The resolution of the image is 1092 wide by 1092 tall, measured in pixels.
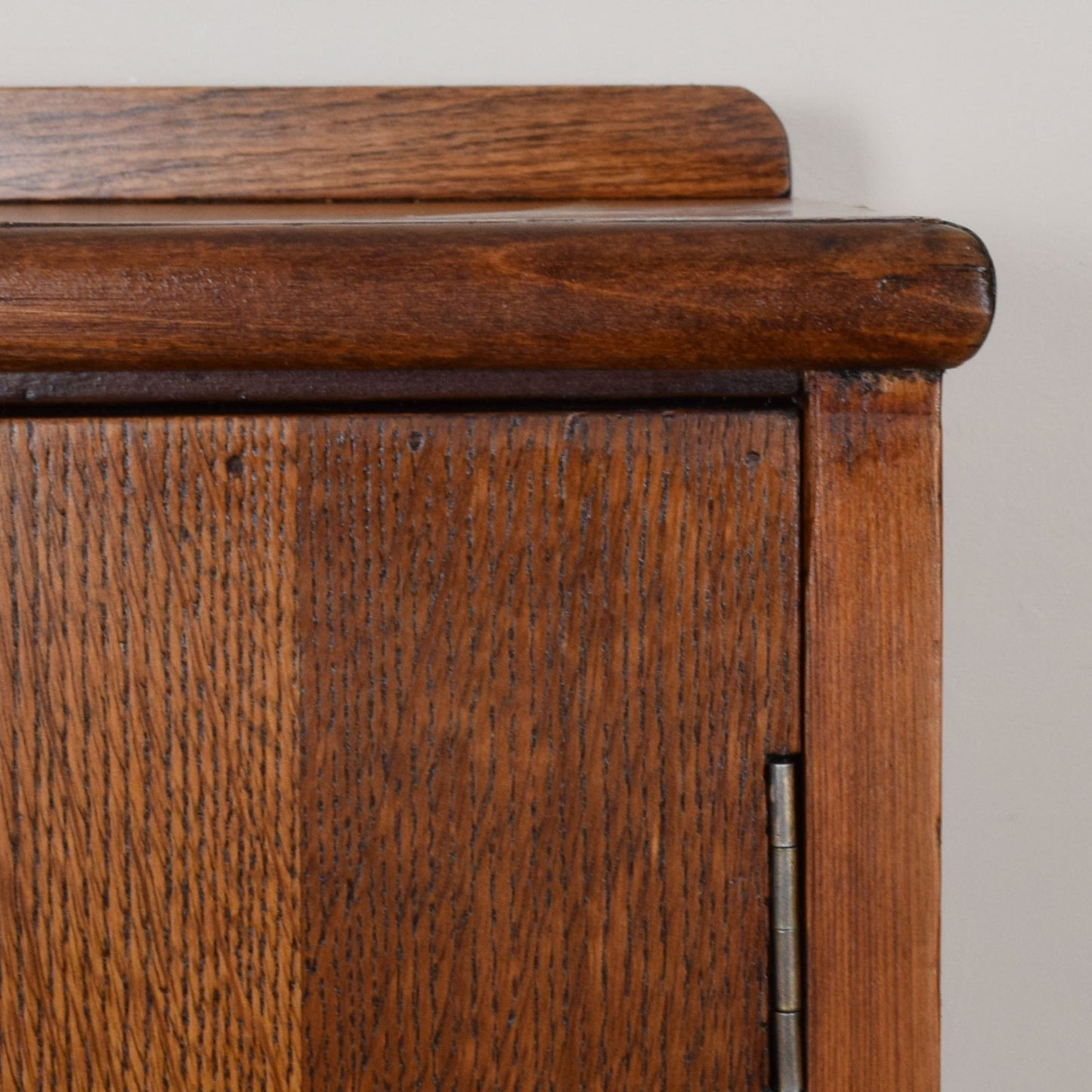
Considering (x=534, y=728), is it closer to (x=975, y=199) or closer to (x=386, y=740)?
(x=386, y=740)

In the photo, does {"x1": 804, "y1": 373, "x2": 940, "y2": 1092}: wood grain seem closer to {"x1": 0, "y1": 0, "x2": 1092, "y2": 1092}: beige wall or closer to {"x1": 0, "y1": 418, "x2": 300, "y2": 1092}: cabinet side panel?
{"x1": 0, "y1": 418, "x2": 300, "y2": 1092}: cabinet side panel

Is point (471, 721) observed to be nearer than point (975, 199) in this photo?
Yes

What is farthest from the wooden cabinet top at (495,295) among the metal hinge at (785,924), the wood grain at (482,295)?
the metal hinge at (785,924)

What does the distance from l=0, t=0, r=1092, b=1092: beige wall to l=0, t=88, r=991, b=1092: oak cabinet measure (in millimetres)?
316

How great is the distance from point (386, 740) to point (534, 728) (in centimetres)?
4

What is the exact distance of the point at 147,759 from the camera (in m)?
0.28

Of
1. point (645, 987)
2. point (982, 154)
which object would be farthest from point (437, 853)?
point (982, 154)

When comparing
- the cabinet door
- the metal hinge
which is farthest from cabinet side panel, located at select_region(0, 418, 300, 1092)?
the metal hinge

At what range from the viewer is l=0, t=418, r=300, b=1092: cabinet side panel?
10.7 inches

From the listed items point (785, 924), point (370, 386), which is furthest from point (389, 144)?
point (785, 924)

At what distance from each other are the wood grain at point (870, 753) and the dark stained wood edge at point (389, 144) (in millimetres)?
291

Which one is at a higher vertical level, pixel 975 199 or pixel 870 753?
pixel 975 199

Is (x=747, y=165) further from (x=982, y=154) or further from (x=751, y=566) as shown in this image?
(x=751, y=566)

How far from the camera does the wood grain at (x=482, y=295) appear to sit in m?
0.26
